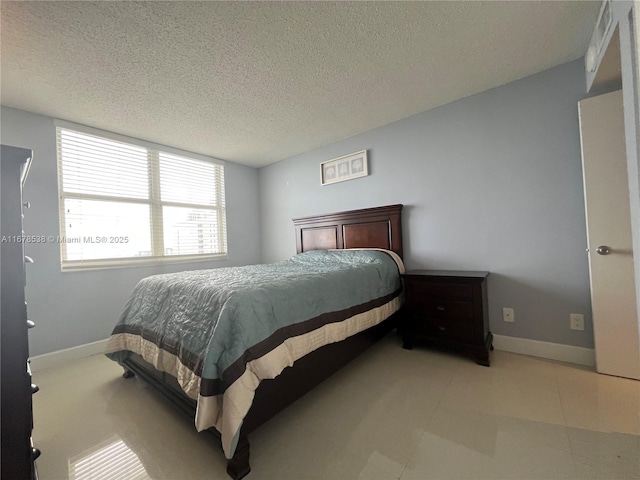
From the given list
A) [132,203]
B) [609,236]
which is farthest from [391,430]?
[132,203]

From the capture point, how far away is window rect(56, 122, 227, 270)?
2484 millimetres

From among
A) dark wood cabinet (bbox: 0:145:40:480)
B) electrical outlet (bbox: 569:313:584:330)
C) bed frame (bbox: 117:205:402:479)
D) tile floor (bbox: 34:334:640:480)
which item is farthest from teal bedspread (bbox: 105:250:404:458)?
electrical outlet (bbox: 569:313:584:330)

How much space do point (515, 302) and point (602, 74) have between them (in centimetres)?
171

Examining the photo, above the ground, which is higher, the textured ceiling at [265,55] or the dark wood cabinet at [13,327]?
the textured ceiling at [265,55]

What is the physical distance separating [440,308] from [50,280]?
3.58m

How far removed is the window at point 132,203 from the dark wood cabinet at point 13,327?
83.8 inches

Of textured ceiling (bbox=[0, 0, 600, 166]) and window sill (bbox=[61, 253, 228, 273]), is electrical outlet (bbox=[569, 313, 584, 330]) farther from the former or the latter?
window sill (bbox=[61, 253, 228, 273])

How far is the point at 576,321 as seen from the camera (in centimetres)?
190

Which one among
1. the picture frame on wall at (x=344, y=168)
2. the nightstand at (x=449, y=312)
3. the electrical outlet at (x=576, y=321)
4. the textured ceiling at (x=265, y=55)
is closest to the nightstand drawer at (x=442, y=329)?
the nightstand at (x=449, y=312)

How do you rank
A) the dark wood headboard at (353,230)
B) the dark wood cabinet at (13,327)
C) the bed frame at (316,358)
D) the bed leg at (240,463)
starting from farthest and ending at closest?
the dark wood headboard at (353,230) → the bed frame at (316,358) → the bed leg at (240,463) → the dark wood cabinet at (13,327)

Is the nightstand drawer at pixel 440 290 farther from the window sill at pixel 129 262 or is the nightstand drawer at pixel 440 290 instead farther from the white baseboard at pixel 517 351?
the window sill at pixel 129 262

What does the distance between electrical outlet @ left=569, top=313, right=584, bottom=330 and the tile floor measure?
307 millimetres

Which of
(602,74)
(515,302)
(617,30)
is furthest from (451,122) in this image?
(515,302)

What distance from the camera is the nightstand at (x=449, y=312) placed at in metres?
1.94
